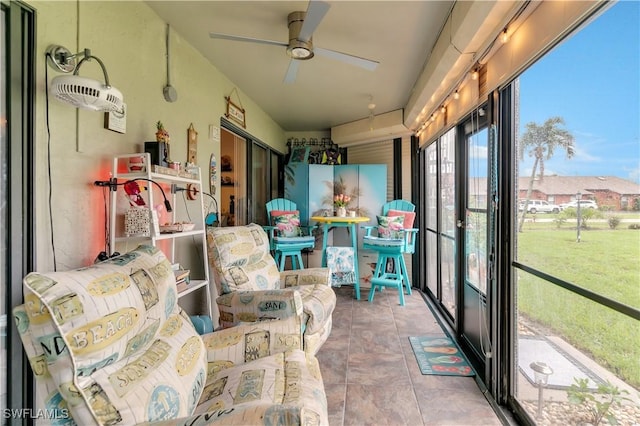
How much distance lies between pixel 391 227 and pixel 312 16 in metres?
2.98

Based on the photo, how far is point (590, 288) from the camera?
4.17ft

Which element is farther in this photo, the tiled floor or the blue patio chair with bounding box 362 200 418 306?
the blue patio chair with bounding box 362 200 418 306

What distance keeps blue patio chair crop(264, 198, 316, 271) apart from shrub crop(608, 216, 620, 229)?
3.12m

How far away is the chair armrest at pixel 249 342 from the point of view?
1458mm

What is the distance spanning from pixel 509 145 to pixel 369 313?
2313 millimetres

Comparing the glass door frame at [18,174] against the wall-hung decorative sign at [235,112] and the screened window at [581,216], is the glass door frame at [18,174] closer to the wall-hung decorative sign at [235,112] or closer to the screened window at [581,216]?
the wall-hung decorative sign at [235,112]

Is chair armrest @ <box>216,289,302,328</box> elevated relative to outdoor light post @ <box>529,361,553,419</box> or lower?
elevated

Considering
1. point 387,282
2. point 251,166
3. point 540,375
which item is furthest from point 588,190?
point 251,166

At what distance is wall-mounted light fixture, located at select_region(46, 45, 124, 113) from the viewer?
4.13ft

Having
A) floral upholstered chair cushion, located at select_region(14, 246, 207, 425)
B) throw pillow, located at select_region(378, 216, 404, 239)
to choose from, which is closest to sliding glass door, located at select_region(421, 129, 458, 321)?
throw pillow, located at select_region(378, 216, 404, 239)

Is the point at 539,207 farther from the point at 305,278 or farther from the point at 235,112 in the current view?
the point at 235,112

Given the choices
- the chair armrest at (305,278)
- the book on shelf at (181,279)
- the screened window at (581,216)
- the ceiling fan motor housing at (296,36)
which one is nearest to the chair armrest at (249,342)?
the book on shelf at (181,279)

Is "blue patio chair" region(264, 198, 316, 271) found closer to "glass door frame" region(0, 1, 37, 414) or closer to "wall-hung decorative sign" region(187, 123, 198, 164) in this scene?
"wall-hung decorative sign" region(187, 123, 198, 164)

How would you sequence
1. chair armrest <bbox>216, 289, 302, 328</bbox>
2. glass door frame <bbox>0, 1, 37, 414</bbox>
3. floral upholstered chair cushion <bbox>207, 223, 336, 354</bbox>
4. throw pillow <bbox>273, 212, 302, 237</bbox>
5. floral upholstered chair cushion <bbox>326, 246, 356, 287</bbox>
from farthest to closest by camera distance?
1. throw pillow <bbox>273, 212, 302, 237</bbox>
2. floral upholstered chair cushion <bbox>326, 246, 356, 287</bbox>
3. floral upholstered chair cushion <bbox>207, 223, 336, 354</bbox>
4. chair armrest <bbox>216, 289, 302, 328</bbox>
5. glass door frame <bbox>0, 1, 37, 414</bbox>
